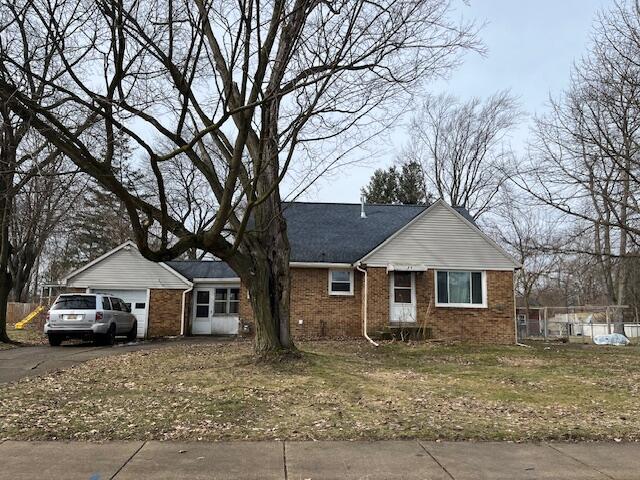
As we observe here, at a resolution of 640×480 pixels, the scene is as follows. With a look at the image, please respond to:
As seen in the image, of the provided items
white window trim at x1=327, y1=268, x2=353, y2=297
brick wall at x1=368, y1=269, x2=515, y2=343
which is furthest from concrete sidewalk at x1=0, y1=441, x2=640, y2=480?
white window trim at x1=327, y1=268, x2=353, y2=297

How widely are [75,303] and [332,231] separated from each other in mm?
9651

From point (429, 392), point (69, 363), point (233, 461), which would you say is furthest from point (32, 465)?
point (69, 363)

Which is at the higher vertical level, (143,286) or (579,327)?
(143,286)

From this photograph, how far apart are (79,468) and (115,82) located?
6.58m

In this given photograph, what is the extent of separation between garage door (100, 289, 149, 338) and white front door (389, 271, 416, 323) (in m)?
10.4

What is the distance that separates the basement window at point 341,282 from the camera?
65.2 ft

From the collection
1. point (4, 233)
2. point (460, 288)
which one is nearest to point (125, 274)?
point (4, 233)

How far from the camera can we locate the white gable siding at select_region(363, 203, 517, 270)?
64.3 feet

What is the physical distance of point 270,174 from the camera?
1245 cm

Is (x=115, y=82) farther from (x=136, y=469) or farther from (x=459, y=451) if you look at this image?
(x=459, y=451)

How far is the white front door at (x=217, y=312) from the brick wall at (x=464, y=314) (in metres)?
6.79

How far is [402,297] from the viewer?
1967 cm

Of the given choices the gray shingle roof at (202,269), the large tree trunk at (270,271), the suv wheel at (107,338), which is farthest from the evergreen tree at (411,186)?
the large tree trunk at (270,271)

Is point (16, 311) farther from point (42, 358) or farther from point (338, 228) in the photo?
point (42, 358)
